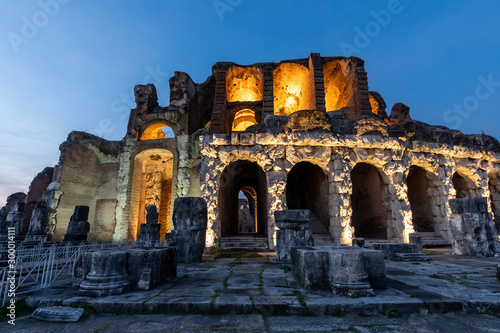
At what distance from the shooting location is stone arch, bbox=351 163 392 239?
11.9 m

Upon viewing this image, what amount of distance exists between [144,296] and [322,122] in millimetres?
9865

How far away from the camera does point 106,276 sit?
3535 mm

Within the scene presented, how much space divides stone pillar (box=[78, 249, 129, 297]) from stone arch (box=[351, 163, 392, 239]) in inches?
442

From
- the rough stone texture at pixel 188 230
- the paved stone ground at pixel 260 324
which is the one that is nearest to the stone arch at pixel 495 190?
the paved stone ground at pixel 260 324

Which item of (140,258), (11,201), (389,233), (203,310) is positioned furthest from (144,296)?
(11,201)

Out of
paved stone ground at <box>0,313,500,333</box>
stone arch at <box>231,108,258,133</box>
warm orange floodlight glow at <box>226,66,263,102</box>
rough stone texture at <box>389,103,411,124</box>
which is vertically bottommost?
paved stone ground at <box>0,313,500,333</box>

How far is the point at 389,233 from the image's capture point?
1116cm

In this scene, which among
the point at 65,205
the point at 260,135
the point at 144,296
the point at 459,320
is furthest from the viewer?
the point at 65,205

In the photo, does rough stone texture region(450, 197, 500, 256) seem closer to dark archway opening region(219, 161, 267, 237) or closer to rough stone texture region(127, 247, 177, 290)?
dark archway opening region(219, 161, 267, 237)

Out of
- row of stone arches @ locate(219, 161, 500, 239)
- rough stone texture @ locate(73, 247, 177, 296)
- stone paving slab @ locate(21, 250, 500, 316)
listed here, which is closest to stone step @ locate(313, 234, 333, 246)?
row of stone arches @ locate(219, 161, 500, 239)

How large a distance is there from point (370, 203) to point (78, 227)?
15174 mm

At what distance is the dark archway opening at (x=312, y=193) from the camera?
38.8ft

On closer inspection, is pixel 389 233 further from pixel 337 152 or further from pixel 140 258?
pixel 140 258

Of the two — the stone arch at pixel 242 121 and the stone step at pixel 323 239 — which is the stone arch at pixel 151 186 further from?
the stone step at pixel 323 239
